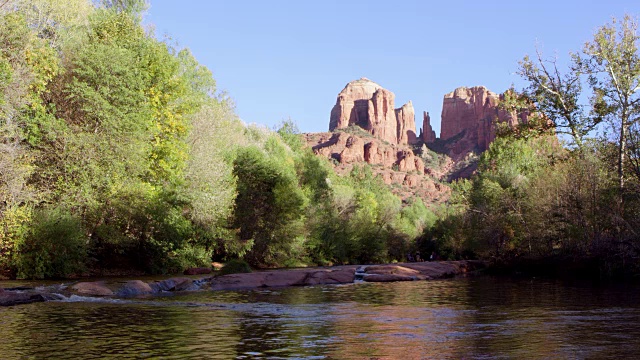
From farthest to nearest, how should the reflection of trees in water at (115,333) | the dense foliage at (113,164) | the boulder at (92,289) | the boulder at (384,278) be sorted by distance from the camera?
the boulder at (384,278), the dense foliage at (113,164), the boulder at (92,289), the reflection of trees in water at (115,333)

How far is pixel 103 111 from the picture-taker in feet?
109

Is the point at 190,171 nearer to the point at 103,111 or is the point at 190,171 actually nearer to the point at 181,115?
the point at 181,115

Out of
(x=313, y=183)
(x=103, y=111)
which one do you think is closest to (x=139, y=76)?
(x=103, y=111)

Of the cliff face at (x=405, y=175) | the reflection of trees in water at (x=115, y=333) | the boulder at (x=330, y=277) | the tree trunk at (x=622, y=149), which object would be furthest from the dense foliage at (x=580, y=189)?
the cliff face at (x=405, y=175)

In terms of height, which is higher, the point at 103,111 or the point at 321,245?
the point at 103,111

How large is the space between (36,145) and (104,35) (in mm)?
9943

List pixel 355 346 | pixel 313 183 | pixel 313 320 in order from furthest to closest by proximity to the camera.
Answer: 1. pixel 313 183
2. pixel 313 320
3. pixel 355 346

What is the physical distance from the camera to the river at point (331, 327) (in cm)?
1055

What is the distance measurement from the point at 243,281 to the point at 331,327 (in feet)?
48.4

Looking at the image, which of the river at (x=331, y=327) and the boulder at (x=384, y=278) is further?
the boulder at (x=384, y=278)

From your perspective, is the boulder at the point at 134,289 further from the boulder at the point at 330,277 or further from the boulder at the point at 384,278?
the boulder at the point at 384,278

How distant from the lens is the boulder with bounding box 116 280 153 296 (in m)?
23.5

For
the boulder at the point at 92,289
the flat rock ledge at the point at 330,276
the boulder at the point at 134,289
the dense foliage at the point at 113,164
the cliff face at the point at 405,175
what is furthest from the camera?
the cliff face at the point at 405,175

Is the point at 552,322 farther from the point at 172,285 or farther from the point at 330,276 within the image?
the point at 330,276
